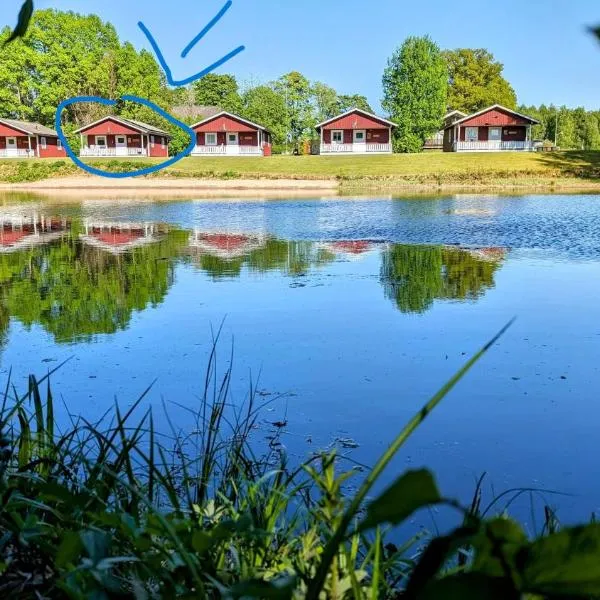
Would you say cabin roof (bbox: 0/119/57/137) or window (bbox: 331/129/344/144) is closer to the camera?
cabin roof (bbox: 0/119/57/137)

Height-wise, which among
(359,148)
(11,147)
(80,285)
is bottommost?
(80,285)

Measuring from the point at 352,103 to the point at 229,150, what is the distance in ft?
96.4

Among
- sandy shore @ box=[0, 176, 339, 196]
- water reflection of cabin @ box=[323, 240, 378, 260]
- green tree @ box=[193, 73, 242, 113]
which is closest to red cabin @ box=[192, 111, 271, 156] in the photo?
sandy shore @ box=[0, 176, 339, 196]

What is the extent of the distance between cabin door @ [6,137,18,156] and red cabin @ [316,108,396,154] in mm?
21965

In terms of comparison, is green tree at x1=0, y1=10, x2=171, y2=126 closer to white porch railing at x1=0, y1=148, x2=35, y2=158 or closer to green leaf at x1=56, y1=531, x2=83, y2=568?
white porch railing at x1=0, y1=148, x2=35, y2=158

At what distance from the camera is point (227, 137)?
5334 centimetres

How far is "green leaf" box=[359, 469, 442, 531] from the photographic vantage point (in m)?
0.48

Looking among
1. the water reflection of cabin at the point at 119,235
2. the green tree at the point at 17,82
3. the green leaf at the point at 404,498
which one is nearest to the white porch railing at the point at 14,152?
the green tree at the point at 17,82

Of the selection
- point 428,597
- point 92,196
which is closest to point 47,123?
point 92,196

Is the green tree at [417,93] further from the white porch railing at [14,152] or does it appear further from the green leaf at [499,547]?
the green leaf at [499,547]

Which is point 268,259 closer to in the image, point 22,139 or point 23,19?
point 23,19

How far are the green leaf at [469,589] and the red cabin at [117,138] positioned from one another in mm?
53648

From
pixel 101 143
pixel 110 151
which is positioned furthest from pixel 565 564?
pixel 101 143

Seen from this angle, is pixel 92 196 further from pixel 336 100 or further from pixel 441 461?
pixel 336 100
